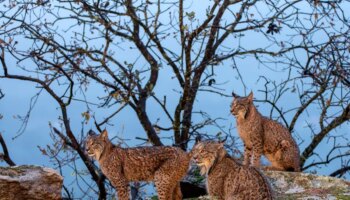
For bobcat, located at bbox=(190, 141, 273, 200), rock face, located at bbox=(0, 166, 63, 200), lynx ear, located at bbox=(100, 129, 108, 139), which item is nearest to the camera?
bobcat, located at bbox=(190, 141, 273, 200)

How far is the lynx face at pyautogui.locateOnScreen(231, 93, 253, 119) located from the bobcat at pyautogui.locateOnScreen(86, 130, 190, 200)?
3.77 ft

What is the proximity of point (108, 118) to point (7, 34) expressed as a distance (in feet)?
7.93

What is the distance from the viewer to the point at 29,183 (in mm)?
9156

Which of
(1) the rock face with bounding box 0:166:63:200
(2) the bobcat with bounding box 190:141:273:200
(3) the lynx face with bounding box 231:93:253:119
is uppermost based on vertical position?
(3) the lynx face with bounding box 231:93:253:119

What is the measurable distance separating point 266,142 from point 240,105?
2.70ft

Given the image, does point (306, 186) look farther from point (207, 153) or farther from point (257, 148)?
point (207, 153)

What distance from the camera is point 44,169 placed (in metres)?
9.38

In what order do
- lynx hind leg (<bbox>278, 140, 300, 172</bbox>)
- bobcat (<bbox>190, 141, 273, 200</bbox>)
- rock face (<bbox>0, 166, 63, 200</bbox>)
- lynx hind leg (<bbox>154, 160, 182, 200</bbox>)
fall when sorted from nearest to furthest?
bobcat (<bbox>190, 141, 273, 200</bbox>) → rock face (<bbox>0, 166, 63, 200</bbox>) → lynx hind leg (<bbox>154, 160, 182, 200</bbox>) → lynx hind leg (<bbox>278, 140, 300, 172</bbox>)

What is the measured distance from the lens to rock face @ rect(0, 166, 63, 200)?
903 cm

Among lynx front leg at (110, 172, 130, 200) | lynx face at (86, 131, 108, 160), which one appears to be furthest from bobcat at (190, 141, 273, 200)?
lynx face at (86, 131, 108, 160)

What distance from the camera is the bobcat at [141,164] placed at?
32.1 feet

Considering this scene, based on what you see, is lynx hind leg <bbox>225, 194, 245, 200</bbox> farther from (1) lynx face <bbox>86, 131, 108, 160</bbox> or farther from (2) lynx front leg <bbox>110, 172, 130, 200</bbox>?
(1) lynx face <bbox>86, 131, 108, 160</bbox>

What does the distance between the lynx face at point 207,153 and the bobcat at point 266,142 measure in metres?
2.18

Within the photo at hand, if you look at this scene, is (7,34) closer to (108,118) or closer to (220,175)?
→ (108,118)
